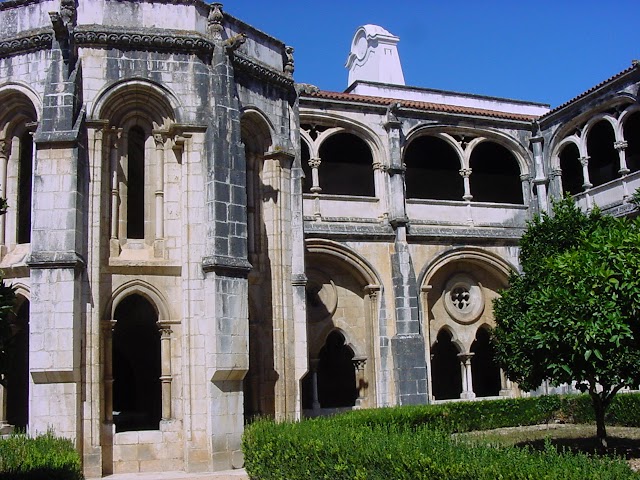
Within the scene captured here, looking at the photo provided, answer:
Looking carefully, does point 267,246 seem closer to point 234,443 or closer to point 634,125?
point 234,443

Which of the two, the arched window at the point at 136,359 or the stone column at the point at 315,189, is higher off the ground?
the stone column at the point at 315,189

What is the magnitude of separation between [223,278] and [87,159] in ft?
10.8

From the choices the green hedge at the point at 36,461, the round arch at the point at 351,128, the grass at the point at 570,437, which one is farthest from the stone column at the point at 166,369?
the round arch at the point at 351,128

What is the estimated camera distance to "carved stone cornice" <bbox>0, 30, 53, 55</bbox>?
1416cm

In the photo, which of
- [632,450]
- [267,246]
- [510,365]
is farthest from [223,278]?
[632,450]

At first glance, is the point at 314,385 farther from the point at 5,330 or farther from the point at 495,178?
the point at 5,330

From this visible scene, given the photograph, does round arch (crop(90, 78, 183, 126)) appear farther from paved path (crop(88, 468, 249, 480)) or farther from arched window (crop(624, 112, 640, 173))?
arched window (crop(624, 112, 640, 173))

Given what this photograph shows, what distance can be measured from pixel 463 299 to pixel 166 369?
12.7 m

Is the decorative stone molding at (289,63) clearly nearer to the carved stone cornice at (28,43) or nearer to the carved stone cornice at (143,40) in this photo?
the carved stone cornice at (143,40)

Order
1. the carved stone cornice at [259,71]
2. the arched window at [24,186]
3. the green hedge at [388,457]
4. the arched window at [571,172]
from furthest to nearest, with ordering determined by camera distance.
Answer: the arched window at [571,172]
the carved stone cornice at [259,71]
the arched window at [24,186]
the green hedge at [388,457]

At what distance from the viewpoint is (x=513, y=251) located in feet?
79.7

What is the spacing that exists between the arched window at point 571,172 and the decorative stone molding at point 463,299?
532cm

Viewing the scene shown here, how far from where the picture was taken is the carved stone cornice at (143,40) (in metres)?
14.0

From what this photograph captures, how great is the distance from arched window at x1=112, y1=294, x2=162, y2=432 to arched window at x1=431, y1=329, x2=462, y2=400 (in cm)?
1181
